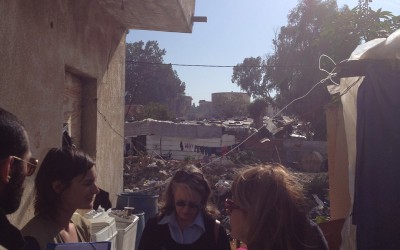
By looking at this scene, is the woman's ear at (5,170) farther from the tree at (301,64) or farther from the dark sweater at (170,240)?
the tree at (301,64)

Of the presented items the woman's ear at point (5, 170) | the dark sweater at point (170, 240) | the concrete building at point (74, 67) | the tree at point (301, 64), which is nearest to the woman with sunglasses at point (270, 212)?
the dark sweater at point (170, 240)

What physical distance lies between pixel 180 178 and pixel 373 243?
1310mm

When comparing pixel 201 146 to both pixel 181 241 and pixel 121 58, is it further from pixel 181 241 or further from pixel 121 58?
pixel 181 241

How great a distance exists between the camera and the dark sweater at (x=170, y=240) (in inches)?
119

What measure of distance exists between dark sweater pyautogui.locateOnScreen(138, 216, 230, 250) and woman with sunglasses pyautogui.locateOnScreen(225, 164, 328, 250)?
0.79 meters

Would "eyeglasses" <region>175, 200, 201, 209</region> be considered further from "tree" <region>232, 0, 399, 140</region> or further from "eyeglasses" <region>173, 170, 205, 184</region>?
"tree" <region>232, 0, 399, 140</region>

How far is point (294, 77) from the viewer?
2997 centimetres

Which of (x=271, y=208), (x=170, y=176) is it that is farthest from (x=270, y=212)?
(x=170, y=176)

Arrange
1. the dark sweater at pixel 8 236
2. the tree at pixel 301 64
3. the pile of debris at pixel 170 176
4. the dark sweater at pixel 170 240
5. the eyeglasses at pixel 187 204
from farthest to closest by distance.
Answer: the tree at pixel 301 64 → the pile of debris at pixel 170 176 → the eyeglasses at pixel 187 204 → the dark sweater at pixel 170 240 → the dark sweater at pixel 8 236

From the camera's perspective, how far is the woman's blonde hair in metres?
2.13

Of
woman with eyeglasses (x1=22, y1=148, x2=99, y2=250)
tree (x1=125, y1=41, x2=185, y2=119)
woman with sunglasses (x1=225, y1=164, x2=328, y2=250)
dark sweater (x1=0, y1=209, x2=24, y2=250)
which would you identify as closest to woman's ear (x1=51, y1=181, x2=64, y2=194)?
woman with eyeglasses (x1=22, y1=148, x2=99, y2=250)

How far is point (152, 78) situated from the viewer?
50438 millimetres

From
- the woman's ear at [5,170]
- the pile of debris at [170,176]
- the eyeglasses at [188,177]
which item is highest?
the woman's ear at [5,170]

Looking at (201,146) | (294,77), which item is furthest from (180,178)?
(294,77)
